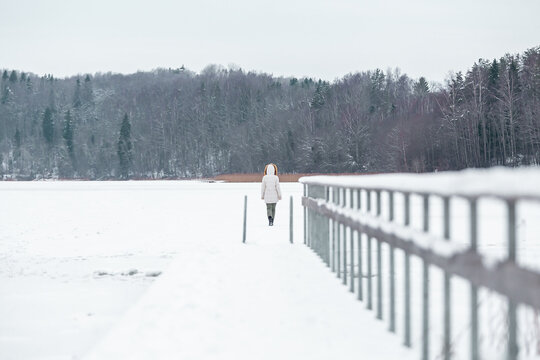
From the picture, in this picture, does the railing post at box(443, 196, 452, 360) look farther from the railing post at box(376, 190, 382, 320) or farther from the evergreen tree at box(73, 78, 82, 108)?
the evergreen tree at box(73, 78, 82, 108)

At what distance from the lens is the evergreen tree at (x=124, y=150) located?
13738 cm

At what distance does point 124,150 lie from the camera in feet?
452

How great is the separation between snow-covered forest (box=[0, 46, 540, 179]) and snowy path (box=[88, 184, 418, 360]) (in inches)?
2373

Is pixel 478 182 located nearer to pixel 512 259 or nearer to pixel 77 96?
pixel 512 259

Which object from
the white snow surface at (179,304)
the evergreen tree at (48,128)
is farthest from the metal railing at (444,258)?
the evergreen tree at (48,128)

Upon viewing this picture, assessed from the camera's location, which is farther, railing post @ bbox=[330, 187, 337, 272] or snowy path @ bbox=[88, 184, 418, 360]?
railing post @ bbox=[330, 187, 337, 272]

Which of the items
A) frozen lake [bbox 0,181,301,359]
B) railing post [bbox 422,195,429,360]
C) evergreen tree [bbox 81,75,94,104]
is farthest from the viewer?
evergreen tree [bbox 81,75,94,104]

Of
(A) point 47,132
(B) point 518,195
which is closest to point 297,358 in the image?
(B) point 518,195

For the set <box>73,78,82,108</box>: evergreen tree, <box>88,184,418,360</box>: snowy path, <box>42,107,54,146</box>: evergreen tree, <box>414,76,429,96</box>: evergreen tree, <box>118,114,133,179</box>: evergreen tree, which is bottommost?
<box>88,184,418,360</box>: snowy path

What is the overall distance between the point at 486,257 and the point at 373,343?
70.1 inches

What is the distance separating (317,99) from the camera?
12225cm

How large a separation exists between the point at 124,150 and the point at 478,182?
14011 cm

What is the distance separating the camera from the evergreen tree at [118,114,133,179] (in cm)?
13738

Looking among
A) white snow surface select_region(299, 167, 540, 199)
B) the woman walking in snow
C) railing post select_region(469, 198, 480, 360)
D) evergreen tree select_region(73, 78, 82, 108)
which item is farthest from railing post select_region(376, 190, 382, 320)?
evergreen tree select_region(73, 78, 82, 108)
